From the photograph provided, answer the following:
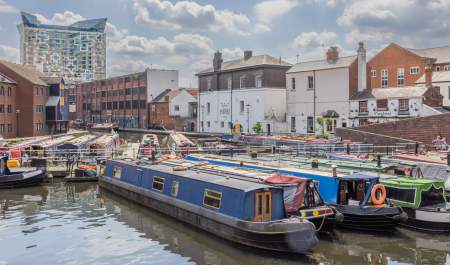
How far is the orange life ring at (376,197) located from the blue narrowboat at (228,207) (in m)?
3.49

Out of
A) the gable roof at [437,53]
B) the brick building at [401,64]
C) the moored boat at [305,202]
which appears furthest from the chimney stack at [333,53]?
the moored boat at [305,202]

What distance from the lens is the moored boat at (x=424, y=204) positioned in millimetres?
15953

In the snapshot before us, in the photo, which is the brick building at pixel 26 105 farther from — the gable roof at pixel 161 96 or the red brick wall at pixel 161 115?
the gable roof at pixel 161 96

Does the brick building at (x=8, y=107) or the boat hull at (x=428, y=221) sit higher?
the brick building at (x=8, y=107)

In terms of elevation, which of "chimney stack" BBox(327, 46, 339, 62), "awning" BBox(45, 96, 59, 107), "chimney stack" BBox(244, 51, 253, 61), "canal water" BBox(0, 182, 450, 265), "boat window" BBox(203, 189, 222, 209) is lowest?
"canal water" BBox(0, 182, 450, 265)

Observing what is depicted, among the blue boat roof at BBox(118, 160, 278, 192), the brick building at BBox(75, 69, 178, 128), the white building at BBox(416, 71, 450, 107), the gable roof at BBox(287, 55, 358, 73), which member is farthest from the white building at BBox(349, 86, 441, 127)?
the brick building at BBox(75, 69, 178, 128)

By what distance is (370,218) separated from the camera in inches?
629

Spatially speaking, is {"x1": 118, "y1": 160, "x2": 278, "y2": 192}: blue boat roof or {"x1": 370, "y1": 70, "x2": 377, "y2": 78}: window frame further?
{"x1": 370, "y1": 70, "x2": 377, "y2": 78}: window frame

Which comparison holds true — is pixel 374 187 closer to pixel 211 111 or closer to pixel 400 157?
pixel 400 157

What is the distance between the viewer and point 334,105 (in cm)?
5006

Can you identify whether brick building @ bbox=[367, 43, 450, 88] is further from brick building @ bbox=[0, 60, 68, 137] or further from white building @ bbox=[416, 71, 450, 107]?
brick building @ bbox=[0, 60, 68, 137]

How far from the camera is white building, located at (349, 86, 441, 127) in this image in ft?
139

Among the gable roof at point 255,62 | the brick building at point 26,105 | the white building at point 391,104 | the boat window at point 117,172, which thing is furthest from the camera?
the gable roof at point 255,62

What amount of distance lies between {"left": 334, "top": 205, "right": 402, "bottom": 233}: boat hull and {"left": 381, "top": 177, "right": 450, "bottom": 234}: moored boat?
814 millimetres
